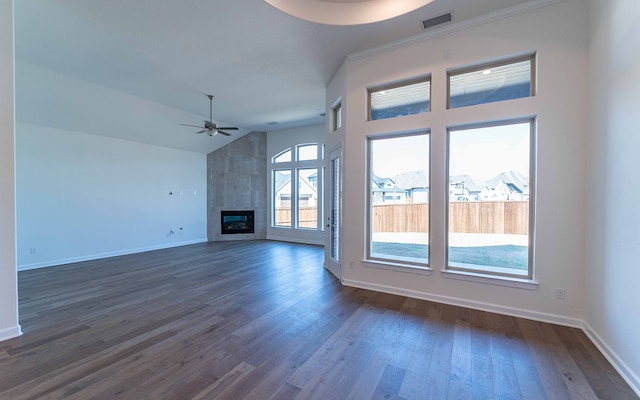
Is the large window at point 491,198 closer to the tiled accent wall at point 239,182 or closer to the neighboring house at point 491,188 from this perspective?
the neighboring house at point 491,188

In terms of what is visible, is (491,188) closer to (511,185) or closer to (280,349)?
(511,185)

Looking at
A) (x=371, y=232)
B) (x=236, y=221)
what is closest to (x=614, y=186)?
(x=371, y=232)

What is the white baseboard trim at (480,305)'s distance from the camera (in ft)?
9.05

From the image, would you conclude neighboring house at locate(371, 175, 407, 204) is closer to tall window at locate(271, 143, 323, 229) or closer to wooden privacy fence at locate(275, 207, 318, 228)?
tall window at locate(271, 143, 323, 229)

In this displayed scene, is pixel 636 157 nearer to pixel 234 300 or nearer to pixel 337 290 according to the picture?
pixel 337 290

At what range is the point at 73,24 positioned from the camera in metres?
3.16

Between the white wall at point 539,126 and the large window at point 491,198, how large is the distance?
16 cm

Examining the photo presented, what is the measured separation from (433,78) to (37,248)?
25.0 ft

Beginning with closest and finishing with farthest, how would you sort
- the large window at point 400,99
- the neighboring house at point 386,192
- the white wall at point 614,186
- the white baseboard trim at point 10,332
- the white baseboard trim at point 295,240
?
the white wall at point 614,186 → the white baseboard trim at point 10,332 → the large window at point 400,99 → the neighboring house at point 386,192 → the white baseboard trim at point 295,240

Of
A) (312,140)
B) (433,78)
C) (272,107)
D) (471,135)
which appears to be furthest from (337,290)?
(312,140)

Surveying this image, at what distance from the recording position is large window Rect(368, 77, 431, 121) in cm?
356

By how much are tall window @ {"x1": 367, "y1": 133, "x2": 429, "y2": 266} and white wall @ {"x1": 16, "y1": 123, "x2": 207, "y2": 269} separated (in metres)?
6.12

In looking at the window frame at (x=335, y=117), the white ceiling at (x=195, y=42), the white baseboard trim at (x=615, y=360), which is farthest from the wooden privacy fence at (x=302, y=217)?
the white baseboard trim at (x=615, y=360)

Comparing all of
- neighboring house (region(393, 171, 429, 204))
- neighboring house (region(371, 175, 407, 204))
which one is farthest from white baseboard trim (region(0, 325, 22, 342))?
neighboring house (region(393, 171, 429, 204))
